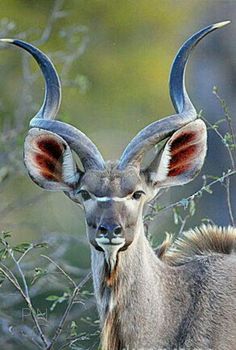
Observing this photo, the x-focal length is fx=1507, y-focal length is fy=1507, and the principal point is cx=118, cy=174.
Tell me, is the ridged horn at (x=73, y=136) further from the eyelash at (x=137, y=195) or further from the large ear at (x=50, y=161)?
the eyelash at (x=137, y=195)

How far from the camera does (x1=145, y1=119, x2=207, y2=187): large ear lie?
5.77m

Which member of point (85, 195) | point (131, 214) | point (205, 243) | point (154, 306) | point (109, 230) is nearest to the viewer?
point (109, 230)

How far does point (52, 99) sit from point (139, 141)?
1.45 ft

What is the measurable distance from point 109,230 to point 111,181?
0.27 metres

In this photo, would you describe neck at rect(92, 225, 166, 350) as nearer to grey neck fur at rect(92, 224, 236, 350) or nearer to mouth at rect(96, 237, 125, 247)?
grey neck fur at rect(92, 224, 236, 350)

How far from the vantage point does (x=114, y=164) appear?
5668 millimetres

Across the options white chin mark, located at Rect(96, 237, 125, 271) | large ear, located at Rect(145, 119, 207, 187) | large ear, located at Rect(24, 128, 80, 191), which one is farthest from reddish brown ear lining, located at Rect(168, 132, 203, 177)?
white chin mark, located at Rect(96, 237, 125, 271)

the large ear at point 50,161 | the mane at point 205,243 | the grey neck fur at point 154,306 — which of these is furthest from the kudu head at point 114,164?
the mane at point 205,243

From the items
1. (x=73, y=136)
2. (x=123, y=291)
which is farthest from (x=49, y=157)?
(x=123, y=291)

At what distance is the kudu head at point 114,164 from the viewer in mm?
5457

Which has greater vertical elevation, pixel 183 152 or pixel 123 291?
pixel 183 152

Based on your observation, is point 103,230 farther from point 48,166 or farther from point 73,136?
point 48,166

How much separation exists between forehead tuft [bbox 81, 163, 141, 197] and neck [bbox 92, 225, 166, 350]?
0.59ft

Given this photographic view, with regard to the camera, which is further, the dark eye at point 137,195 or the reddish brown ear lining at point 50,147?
the reddish brown ear lining at point 50,147
